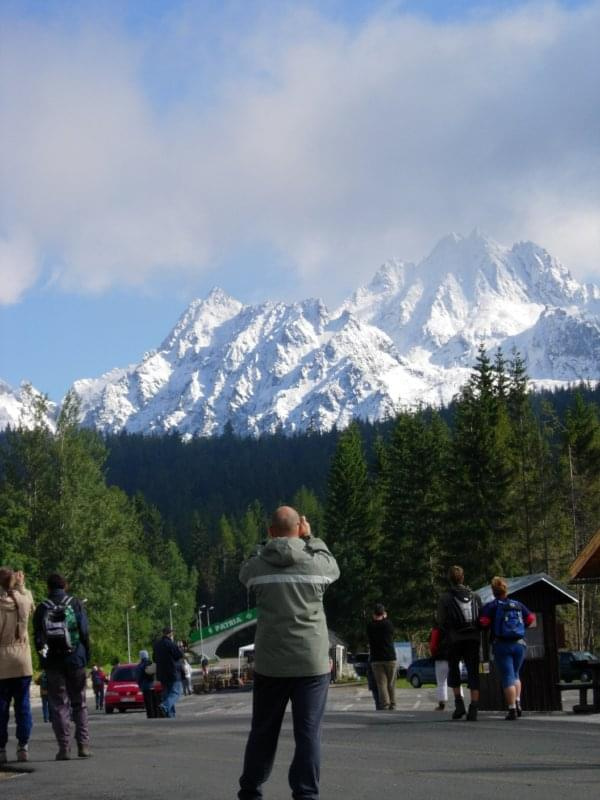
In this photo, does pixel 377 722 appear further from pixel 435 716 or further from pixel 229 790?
pixel 229 790

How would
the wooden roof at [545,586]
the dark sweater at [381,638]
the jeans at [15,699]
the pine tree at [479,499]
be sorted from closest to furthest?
1. the jeans at [15,699]
2. the wooden roof at [545,586]
3. the dark sweater at [381,638]
4. the pine tree at [479,499]

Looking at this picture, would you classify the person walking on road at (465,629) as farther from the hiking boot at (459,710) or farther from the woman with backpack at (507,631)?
the hiking boot at (459,710)

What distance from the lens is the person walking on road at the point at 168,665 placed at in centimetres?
2200

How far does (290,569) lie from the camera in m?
7.62

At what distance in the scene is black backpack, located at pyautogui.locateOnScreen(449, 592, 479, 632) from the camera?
15.8 m

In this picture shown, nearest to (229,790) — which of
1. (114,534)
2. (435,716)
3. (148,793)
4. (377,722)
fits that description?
(148,793)

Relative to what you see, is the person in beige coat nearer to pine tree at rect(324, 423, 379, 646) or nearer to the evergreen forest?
the evergreen forest

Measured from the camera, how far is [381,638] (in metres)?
21.2

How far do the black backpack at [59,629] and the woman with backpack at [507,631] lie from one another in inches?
229

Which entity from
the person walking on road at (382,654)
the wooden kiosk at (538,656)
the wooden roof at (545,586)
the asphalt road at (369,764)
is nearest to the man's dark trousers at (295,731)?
the asphalt road at (369,764)

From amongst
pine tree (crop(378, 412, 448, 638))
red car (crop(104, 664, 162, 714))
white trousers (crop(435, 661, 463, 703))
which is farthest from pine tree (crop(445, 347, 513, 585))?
white trousers (crop(435, 661, 463, 703))

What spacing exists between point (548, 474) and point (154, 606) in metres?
60.6

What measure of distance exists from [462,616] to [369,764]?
5424mm

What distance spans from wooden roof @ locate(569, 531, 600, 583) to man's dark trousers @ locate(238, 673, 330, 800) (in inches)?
642
